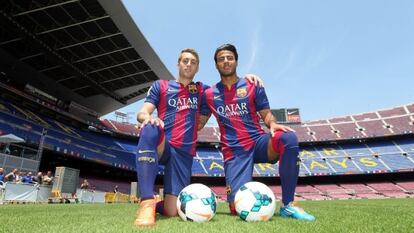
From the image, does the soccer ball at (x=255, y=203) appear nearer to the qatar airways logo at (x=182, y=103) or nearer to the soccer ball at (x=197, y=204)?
the soccer ball at (x=197, y=204)

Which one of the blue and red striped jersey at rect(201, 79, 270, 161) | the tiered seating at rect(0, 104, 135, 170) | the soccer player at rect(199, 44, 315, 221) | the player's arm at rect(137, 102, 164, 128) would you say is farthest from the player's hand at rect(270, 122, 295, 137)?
the tiered seating at rect(0, 104, 135, 170)

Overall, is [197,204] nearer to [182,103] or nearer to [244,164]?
[244,164]

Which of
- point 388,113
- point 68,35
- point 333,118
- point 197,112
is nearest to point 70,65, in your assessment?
point 68,35

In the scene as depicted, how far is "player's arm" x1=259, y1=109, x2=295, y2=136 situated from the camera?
380 centimetres

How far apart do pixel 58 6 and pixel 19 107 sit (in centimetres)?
1281

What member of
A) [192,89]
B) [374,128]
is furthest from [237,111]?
[374,128]

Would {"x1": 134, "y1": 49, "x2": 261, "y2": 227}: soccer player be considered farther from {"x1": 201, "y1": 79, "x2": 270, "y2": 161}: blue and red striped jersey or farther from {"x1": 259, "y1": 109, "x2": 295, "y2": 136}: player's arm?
{"x1": 259, "y1": 109, "x2": 295, "y2": 136}: player's arm

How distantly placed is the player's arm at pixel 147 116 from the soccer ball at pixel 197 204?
81cm

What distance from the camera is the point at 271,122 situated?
418 cm

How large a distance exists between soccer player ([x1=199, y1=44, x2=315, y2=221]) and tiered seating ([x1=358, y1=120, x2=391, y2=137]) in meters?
40.0

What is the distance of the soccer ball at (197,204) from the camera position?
3312 millimetres

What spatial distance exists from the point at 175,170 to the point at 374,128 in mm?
42643

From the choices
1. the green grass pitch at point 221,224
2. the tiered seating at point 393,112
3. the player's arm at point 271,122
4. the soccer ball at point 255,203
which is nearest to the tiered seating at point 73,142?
the green grass pitch at point 221,224

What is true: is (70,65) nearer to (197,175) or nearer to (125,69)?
(125,69)
